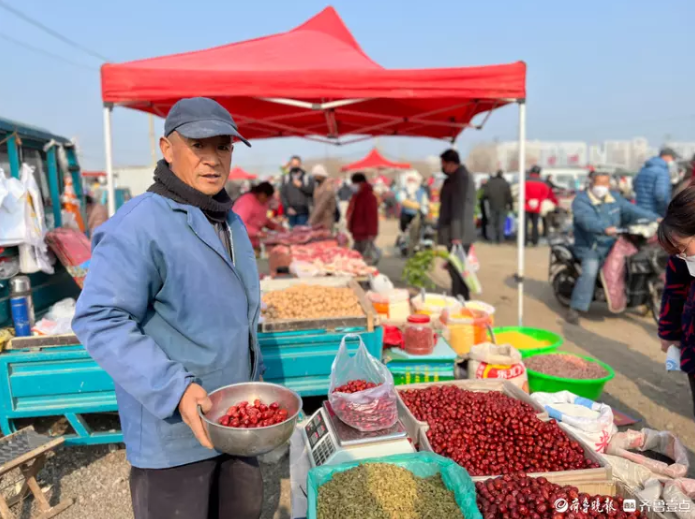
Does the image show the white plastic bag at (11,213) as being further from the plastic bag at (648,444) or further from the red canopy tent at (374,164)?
the red canopy tent at (374,164)

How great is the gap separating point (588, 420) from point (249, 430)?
2326 millimetres

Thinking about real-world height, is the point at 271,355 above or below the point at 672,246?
below

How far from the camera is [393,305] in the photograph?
4.68 m

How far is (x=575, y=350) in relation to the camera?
5.80 m

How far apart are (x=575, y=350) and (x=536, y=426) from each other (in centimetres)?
349

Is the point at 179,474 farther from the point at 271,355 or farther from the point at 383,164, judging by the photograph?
the point at 383,164

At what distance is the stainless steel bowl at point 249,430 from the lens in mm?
1539

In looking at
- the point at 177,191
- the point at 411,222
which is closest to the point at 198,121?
the point at 177,191

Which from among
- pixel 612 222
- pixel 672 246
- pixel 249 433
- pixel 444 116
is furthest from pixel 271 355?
pixel 444 116

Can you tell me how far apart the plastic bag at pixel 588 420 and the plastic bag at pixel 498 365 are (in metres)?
0.39

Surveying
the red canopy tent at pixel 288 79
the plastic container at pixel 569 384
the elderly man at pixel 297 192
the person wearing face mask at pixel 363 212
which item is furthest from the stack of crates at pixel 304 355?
the elderly man at pixel 297 192

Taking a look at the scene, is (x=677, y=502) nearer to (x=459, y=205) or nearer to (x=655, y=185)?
(x=459, y=205)

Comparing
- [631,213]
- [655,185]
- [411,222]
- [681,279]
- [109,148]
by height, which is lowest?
[411,222]

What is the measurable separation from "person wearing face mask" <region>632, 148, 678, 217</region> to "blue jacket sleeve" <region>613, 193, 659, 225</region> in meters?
1.47
